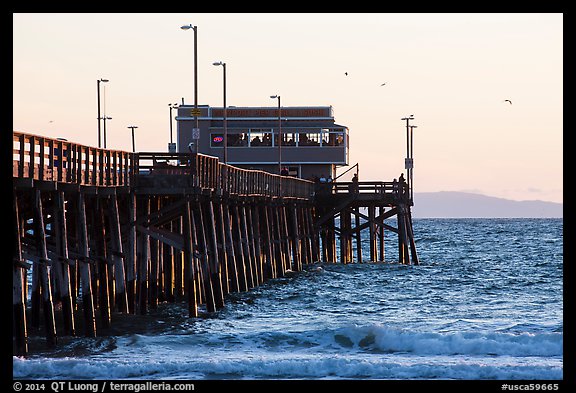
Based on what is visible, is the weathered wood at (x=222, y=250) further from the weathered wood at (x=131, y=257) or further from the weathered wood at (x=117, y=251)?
the weathered wood at (x=117, y=251)

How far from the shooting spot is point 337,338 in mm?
26094

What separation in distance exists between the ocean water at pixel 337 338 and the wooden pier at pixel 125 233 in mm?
685

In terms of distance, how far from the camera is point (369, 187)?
2093 inches

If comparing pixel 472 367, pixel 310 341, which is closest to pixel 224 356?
pixel 310 341

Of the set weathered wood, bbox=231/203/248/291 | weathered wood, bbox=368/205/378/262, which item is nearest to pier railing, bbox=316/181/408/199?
weathered wood, bbox=368/205/378/262

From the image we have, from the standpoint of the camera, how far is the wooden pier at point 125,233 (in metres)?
21.6

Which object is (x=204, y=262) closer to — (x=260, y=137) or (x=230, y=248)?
(x=230, y=248)

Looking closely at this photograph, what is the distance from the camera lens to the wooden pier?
21.6 m

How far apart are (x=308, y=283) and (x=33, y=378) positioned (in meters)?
23.2

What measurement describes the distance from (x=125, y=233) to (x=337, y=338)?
6.38 m

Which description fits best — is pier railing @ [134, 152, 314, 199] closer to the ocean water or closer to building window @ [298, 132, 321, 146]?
the ocean water

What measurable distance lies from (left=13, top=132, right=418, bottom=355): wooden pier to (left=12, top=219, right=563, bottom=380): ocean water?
68 centimetres
